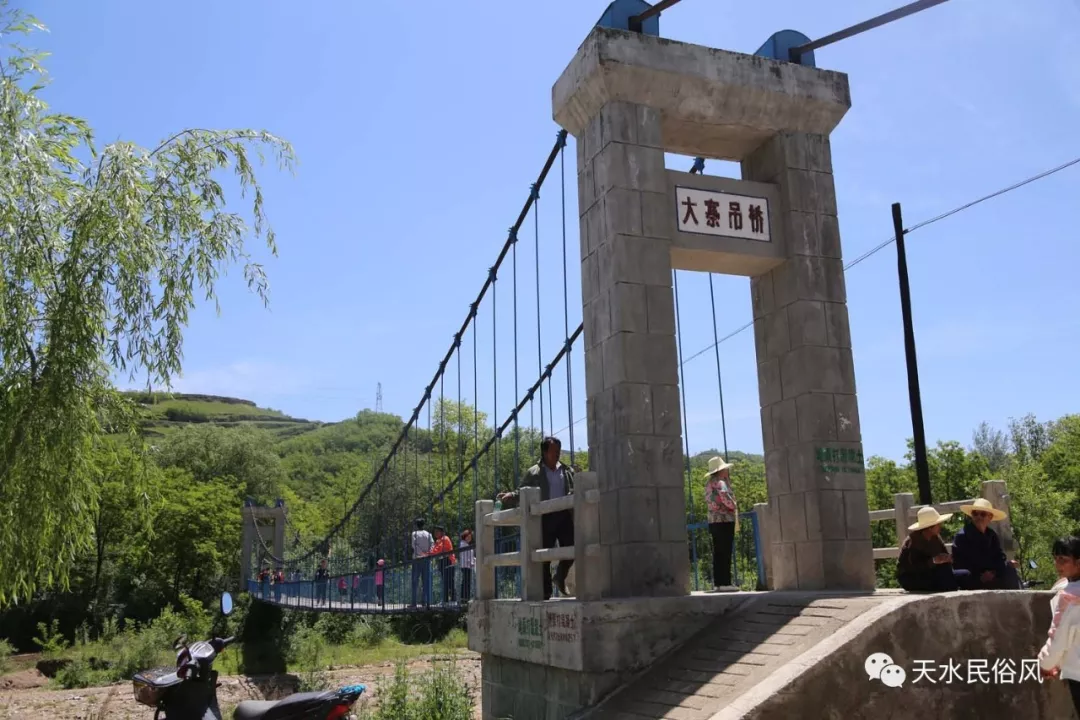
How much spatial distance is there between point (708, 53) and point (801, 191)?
1129mm

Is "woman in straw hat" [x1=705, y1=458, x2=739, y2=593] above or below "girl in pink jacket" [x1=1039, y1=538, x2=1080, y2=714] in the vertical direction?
above

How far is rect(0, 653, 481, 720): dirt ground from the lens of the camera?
500 inches

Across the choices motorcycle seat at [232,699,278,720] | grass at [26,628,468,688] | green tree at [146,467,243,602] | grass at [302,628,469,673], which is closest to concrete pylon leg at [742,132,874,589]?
motorcycle seat at [232,699,278,720]

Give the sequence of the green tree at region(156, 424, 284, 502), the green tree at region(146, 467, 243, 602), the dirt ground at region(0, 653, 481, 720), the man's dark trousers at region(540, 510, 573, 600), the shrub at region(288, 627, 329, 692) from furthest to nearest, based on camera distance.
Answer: the green tree at region(156, 424, 284, 502)
the green tree at region(146, 467, 243, 602)
the shrub at region(288, 627, 329, 692)
the dirt ground at region(0, 653, 481, 720)
the man's dark trousers at region(540, 510, 573, 600)

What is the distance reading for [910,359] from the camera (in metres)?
10.9

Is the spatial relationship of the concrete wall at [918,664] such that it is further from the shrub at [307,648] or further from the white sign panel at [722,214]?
the shrub at [307,648]

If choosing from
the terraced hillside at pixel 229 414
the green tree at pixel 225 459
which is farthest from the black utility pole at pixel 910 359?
the terraced hillside at pixel 229 414

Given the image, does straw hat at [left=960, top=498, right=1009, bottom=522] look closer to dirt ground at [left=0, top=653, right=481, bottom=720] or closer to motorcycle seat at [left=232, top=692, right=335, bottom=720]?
motorcycle seat at [left=232, top=692, right=335, bottom=720]

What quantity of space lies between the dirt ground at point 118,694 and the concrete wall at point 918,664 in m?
8.03

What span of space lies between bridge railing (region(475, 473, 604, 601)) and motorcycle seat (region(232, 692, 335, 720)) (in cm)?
134

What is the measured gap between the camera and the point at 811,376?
5609 mm

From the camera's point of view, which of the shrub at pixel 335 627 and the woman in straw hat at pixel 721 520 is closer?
the woman in straw hat at pixel 721 520

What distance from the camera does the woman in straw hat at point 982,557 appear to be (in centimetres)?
473

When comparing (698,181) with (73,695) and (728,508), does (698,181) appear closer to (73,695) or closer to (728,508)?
(728,508)
